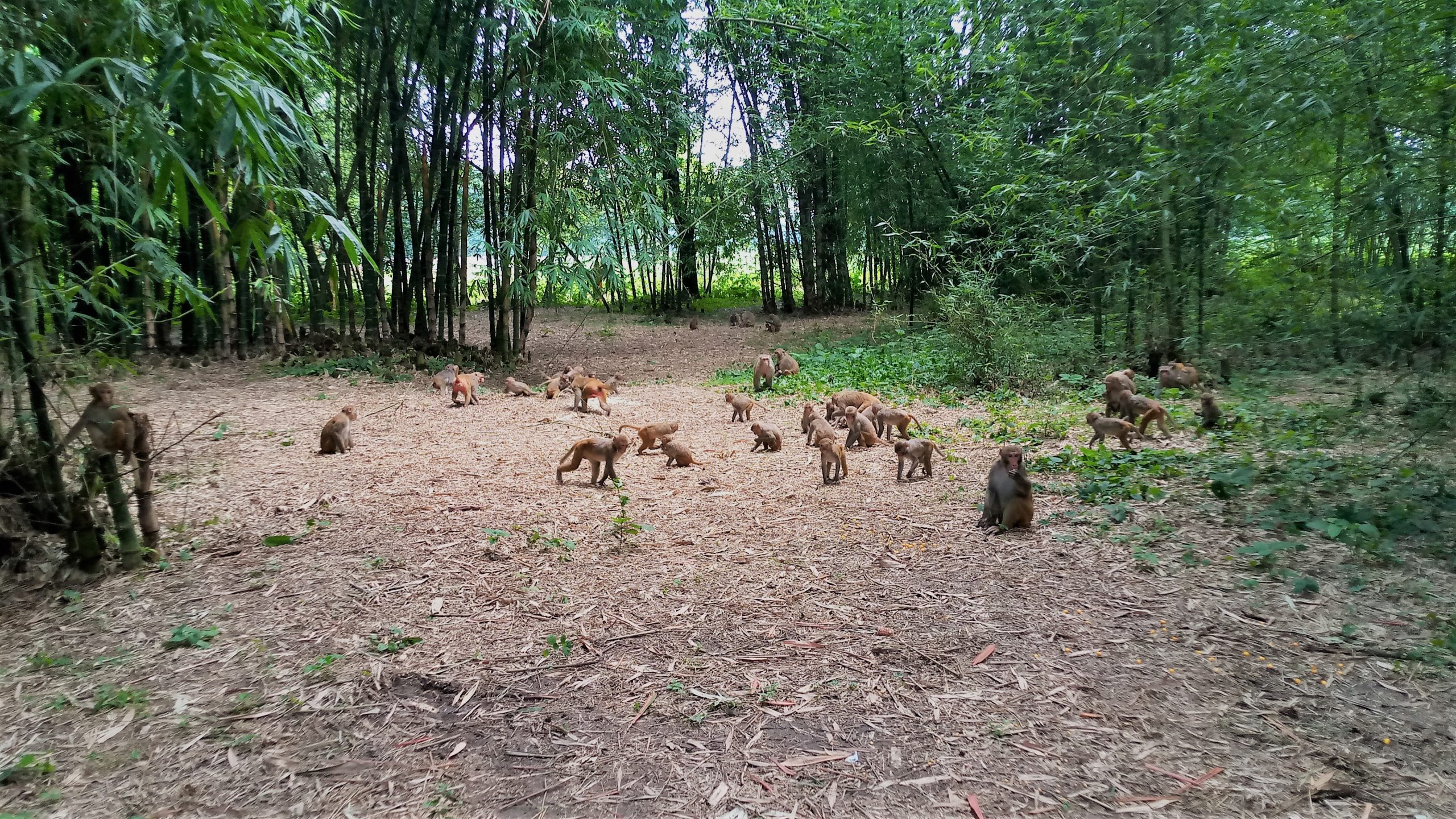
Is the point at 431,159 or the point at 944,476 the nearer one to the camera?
the point at 944,476

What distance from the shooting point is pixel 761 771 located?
2.25 m

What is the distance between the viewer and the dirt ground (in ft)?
7.09

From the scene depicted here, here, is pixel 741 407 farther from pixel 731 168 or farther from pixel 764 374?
pixel 731 168

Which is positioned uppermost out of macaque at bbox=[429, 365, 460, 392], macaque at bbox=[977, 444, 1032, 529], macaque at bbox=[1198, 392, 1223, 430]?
macaque at bbox=[429, 365, 460, 392]

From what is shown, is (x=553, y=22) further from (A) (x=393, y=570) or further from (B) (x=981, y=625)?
(B) (x=981, y=625)

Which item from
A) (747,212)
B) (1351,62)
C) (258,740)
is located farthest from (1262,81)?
(747,212)

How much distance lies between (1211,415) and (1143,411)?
0.52 meters

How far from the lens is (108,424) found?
3543 mm

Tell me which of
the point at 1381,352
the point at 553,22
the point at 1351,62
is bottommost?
the point at 1381,352

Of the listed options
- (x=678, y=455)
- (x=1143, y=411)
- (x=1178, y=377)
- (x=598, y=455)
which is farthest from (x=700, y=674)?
(x=1178, y=377)

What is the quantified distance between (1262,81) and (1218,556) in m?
2.74

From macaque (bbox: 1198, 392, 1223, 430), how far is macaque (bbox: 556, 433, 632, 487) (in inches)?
186

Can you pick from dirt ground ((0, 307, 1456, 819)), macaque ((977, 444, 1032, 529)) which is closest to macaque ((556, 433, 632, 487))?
dirt ground ((0, 307, 1456, 819))

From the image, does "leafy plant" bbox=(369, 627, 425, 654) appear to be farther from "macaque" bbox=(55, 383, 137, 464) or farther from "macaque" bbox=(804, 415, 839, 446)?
"macaque" bbox=(804, 415, 839, 446)
